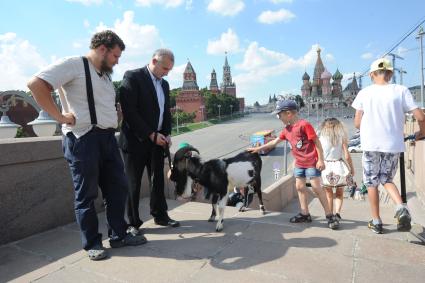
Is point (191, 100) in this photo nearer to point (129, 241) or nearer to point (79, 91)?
point (129, 241)

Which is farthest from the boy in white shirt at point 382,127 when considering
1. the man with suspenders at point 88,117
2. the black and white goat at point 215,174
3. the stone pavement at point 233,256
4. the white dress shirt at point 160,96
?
the man with suspenders at point 88,117

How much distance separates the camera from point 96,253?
3.26 m

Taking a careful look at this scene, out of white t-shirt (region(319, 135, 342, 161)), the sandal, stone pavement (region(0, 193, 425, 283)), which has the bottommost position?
stone pavement (region(0, 193, 425, 283))

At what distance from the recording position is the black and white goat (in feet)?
13.4

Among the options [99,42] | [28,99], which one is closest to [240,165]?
[99,42]

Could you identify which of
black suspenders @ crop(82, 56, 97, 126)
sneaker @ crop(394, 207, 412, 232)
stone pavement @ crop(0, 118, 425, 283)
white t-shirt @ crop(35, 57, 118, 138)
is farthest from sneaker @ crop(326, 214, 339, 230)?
black suspenders @ crop(82, 56, 97, 126)

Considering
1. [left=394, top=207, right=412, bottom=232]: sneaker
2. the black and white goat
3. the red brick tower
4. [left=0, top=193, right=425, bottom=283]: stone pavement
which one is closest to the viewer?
[left=0, top=193, right=425, bottom=283]: stone pavement

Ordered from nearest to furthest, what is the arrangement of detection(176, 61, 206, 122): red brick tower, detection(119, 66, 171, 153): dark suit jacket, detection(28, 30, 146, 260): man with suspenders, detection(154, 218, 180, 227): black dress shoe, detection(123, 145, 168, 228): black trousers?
detection(28, 30, 146, 260): man with suspenders < detection(119, 66, 171, 153): dark suit jacket < detection(123, 145, 168, 228): black trousers < detection(154, 218, 180, 227): black dress shoe < detection(176, 61, 206, 122): red brick tower

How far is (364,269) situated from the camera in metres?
2.98

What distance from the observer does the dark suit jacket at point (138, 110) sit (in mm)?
3826

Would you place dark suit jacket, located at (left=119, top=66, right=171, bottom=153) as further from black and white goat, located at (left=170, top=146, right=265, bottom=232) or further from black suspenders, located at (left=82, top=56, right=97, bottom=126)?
black suspenders, located at (left=82, top=56, right=97, bottom=126)

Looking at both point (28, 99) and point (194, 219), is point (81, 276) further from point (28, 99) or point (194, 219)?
point (28, 99)

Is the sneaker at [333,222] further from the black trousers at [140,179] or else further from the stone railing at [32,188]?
the stone railing at [32,188]

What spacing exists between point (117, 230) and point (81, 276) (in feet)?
2.31
